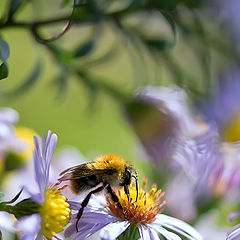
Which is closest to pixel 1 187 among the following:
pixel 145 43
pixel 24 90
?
pixel 24 90

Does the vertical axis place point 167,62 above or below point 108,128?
below

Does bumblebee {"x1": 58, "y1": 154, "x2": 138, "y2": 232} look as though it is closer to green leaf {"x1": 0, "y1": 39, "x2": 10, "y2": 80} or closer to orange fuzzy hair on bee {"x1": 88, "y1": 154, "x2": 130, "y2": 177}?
orange fuzzy hair on bee {"x1": 88, "y1": 154, "x2": 130, "y2": 177}

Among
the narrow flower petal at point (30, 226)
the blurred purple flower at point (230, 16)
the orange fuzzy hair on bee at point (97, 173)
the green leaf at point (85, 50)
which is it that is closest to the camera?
the narrow flower petal at point (30, 226)

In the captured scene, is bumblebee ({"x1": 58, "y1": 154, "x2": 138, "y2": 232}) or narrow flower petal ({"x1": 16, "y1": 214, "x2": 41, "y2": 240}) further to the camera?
bumblebee ({"x1": 58, "y1": 154, "x2": 138, "y2": 232})

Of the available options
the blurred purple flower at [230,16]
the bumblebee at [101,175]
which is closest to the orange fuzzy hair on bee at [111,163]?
the bumblebee at [101,175]

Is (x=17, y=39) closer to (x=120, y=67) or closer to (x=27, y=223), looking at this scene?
(x=120, y=67)

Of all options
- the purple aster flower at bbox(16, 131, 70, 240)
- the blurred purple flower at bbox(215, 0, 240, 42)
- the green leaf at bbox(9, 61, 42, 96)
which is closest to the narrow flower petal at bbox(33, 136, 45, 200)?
the purple aster flower at bbox(16, 131, 70, 240)

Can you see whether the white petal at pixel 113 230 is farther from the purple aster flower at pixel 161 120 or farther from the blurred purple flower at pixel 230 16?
the blurred purple flower at pixel 230 16
